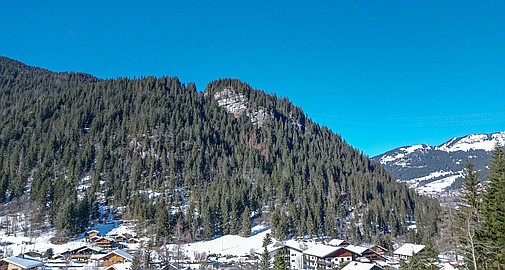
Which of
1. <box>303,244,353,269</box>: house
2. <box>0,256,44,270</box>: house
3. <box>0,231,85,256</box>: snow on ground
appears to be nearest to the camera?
<box>0,256,44,270</box>: house

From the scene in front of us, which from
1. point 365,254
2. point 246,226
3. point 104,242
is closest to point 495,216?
point 365,254

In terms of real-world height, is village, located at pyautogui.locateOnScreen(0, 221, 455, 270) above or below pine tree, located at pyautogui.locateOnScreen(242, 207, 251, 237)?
below

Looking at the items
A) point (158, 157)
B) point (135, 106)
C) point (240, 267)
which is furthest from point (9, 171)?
point (240, 267)

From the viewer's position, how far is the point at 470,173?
27.7m

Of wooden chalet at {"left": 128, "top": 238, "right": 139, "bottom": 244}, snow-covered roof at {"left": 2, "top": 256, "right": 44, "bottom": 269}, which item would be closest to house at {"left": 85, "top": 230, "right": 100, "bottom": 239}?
wooden chalet at {"left": 128, "top": 238, "right": 139, "bottom": 244}

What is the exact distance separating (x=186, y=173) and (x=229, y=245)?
53465 millimetres

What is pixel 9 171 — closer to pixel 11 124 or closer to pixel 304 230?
pixel 11 124

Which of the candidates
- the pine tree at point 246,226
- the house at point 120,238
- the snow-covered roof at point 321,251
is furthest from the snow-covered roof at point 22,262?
the snow-covered roof at point 321,251

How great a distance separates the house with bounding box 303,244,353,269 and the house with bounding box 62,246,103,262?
160 ft

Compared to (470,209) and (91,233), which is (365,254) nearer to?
(470,209)

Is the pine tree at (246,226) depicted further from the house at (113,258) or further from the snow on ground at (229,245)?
the house at (113,258)

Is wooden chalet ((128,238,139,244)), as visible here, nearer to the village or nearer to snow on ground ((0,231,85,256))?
the village

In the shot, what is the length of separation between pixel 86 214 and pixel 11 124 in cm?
9822

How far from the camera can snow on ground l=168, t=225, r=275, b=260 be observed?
284 ft
